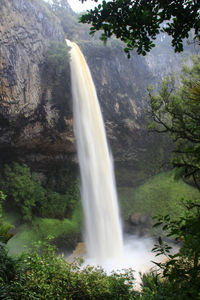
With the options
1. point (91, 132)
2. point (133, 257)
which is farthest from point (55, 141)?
point (133, 257)

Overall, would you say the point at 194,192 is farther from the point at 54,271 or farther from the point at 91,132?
the point at 54,271

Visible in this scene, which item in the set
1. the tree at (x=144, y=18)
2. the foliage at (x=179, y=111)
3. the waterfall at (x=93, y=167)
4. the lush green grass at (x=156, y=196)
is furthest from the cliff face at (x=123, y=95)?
the tree at (x=144, y=18)

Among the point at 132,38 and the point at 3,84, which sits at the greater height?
the point at 3,84

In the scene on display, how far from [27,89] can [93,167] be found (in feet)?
20.8

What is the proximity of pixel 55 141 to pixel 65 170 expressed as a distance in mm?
2774

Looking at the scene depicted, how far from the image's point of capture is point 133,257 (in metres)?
11.0

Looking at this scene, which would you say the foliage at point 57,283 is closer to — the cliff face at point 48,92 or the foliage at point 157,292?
the foliage at point 157,292

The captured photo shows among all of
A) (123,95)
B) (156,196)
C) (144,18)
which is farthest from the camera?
(123,95)

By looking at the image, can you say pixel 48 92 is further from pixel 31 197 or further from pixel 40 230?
pixel 40 230

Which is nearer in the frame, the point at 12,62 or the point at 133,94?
the point at 12,62

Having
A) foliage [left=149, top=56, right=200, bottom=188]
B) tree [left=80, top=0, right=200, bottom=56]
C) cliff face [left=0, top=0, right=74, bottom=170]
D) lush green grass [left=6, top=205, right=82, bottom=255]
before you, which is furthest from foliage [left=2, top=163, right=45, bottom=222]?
tree [left=80, top=0, right=200, bottom=56]

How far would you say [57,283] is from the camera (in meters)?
3.97

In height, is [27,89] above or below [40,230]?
above

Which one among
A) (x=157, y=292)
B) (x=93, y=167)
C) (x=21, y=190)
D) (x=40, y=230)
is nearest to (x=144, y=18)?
(x=157, y=292)
